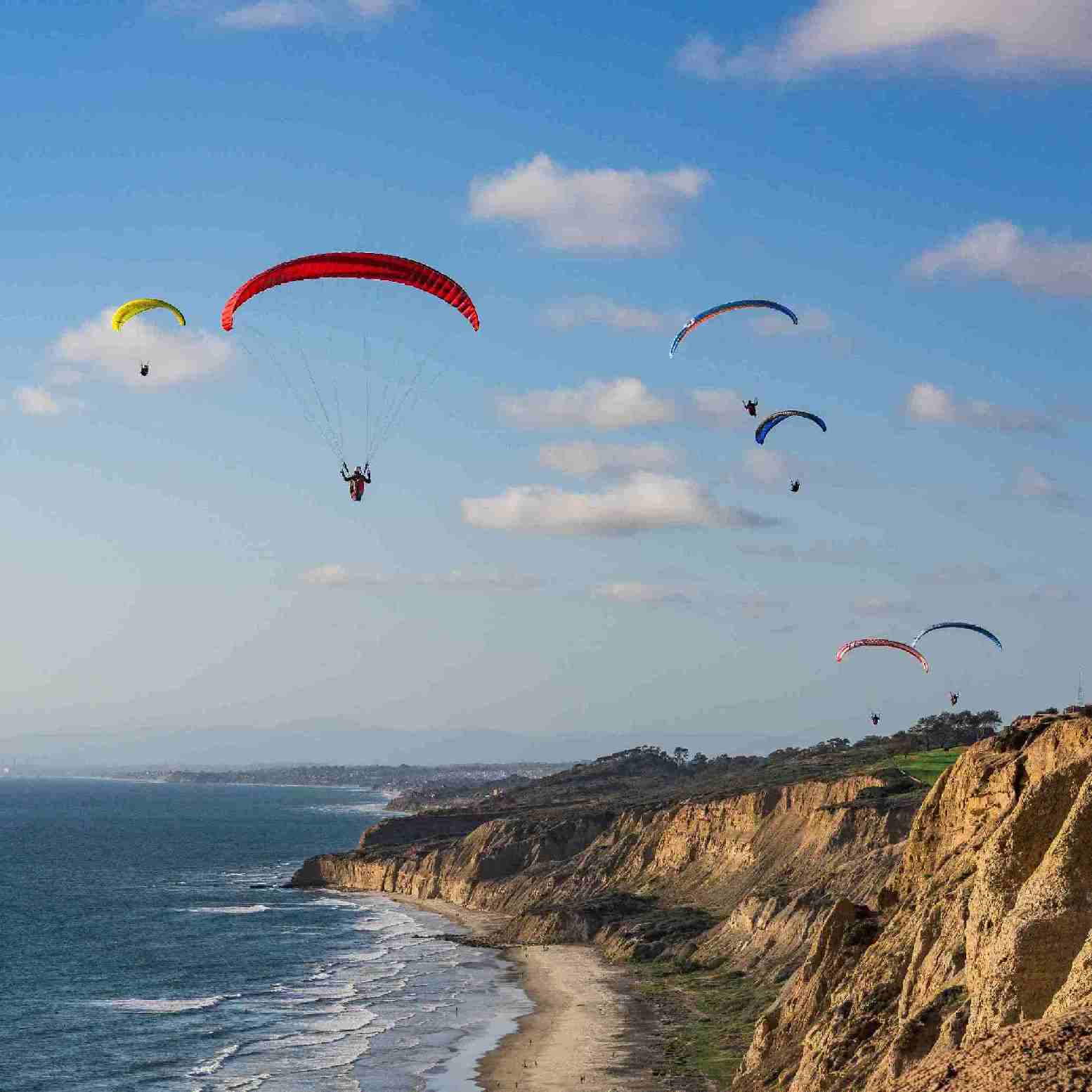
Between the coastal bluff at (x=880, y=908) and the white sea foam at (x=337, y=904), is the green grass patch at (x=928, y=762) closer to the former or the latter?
the coastal bluff at (x=880, y=908)

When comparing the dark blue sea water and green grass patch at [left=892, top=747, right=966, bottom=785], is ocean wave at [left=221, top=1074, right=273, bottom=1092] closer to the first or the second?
the dark blue sea water

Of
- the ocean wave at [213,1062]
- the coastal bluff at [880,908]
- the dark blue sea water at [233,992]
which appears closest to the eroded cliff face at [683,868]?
the coastal bluff at [880,908]

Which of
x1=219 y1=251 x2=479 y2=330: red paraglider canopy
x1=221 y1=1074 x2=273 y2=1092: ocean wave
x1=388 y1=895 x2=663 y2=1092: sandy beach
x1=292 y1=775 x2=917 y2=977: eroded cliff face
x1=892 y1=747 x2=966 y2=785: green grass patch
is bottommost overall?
x1=221 y1=1074 x2=273 y2=1092: ocean wave

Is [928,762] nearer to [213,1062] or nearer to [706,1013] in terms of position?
[706,1013]

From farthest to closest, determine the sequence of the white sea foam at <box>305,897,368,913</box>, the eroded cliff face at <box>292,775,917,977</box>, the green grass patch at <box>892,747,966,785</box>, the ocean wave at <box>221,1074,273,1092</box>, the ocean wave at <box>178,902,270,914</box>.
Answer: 1. the white sea foam at <box>305,897,368,913</box>
2. the ocean wave at <box>178,902,270,914</box>
3. the green grass patch at <box>892,747,966,785</box>
4. the eroded cliff face at <box>292,775,917,977</box>
5. the ocean wave at <box>221,1074,273,1092</box>

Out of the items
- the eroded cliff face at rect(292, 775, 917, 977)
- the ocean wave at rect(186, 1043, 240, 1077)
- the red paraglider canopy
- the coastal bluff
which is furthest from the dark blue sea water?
the red paraglider canopy

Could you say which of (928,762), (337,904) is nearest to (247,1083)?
(928,762)
